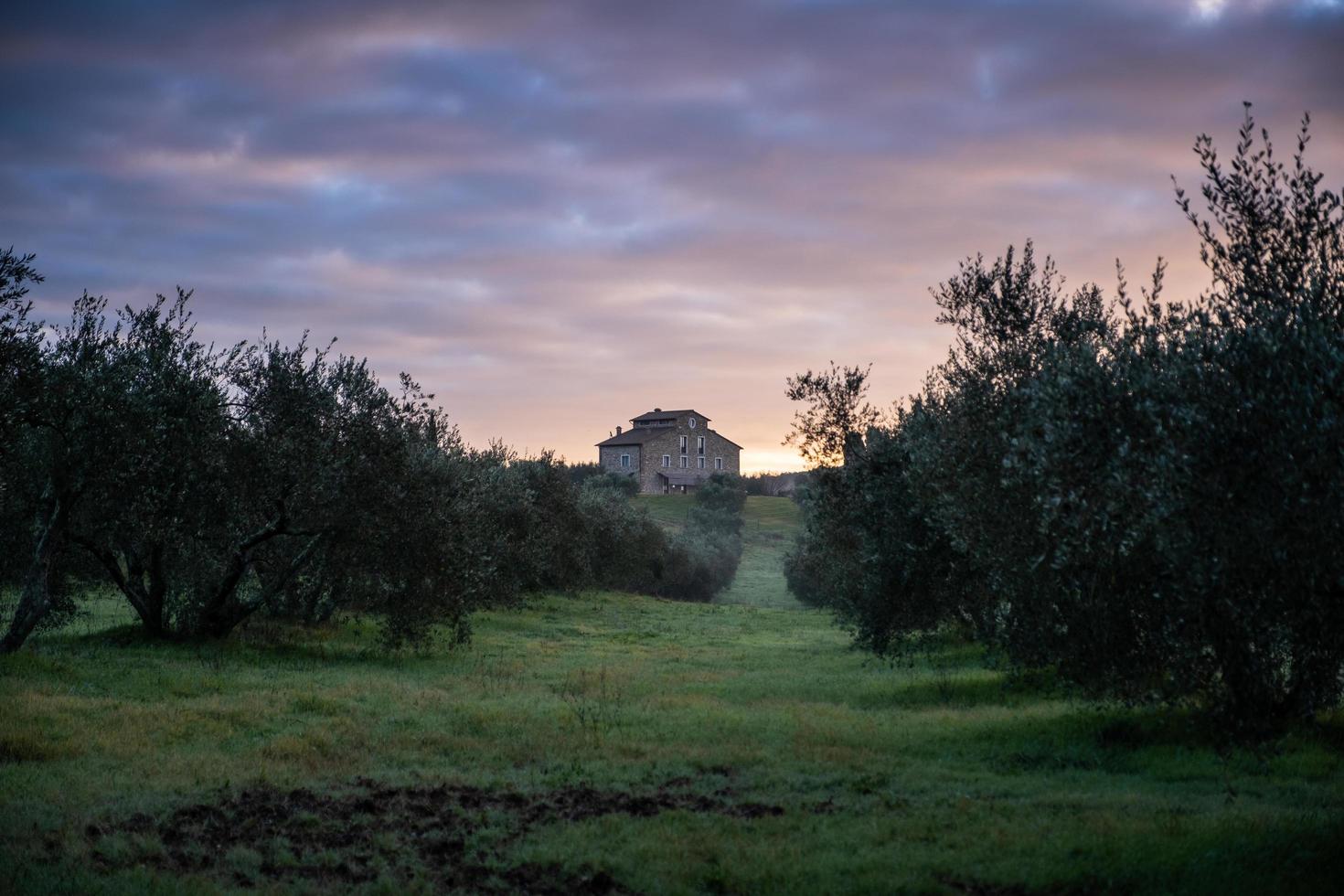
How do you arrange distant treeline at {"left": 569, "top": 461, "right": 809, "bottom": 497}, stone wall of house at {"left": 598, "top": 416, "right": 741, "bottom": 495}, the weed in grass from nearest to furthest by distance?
the weed in grass, stone wall of house at {"left": 598, "top": 416, "right": 741, "bottom": 495}, distant treeline at {"left": 569, "top": 461, "right": 809, "bottom": 497}

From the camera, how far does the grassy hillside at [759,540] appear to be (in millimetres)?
92312

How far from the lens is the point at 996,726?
21.0m

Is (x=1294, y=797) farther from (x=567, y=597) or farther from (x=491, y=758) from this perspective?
(x=567, y=597)

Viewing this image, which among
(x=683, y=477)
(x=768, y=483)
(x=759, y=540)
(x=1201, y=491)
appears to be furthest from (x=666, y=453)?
(x=1201, y=491)

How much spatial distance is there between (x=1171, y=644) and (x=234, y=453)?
25.1m

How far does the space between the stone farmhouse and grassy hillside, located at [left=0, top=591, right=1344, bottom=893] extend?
12191 centimetres

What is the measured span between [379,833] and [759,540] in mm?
113990

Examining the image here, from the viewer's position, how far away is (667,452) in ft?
502

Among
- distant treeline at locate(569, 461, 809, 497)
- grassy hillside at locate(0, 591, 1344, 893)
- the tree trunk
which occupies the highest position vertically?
distant treeline at locate(569, 461, 809, 497)

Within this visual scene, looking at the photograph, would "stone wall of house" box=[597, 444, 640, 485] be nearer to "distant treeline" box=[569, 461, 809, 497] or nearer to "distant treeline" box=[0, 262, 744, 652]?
"distant treeline" box=[569, 461, 809, 497]

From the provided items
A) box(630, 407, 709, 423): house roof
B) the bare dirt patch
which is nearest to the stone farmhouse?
box(630, 407, 709, 423): house roof

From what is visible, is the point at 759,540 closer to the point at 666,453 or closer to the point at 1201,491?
the point at 666,453

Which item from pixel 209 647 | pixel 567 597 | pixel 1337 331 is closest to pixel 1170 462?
pixel 1337 331

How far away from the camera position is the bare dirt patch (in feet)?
37.4
